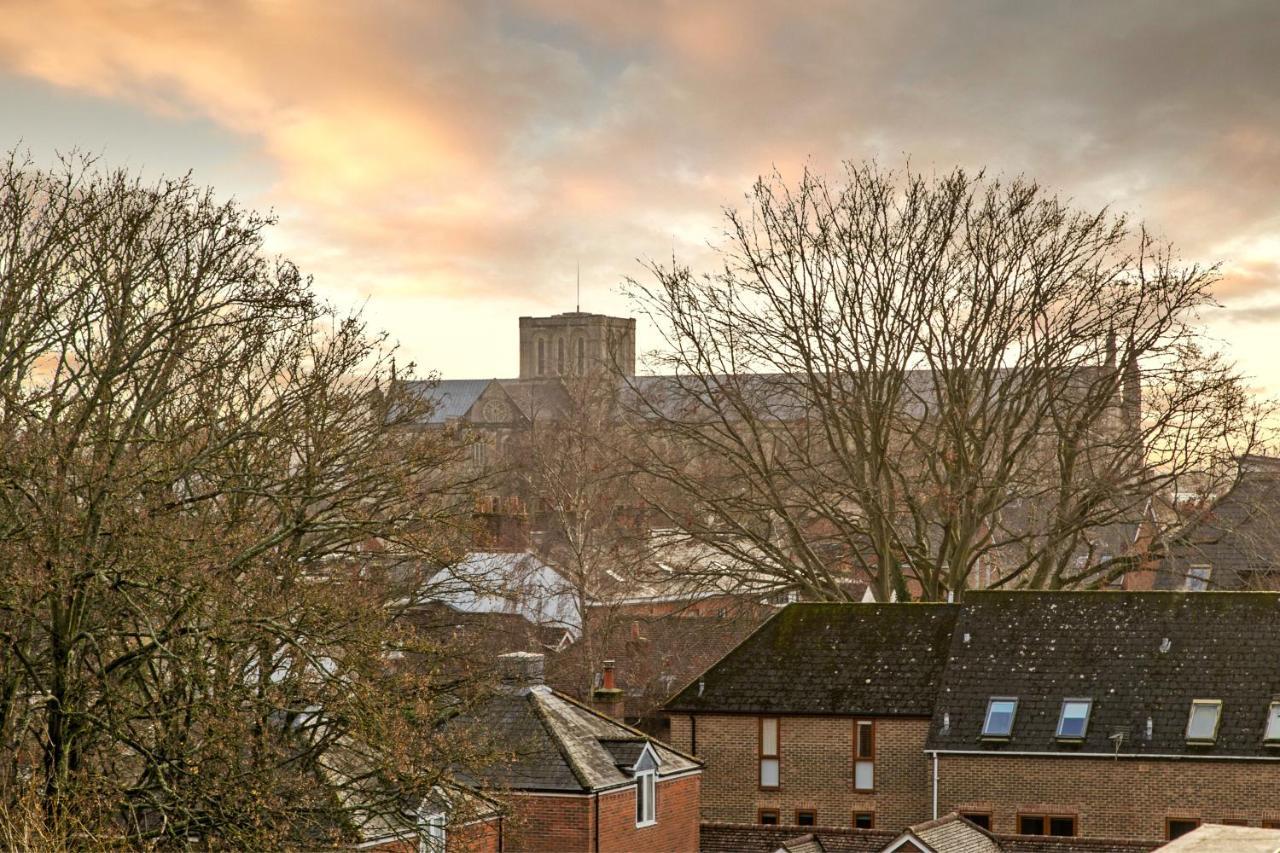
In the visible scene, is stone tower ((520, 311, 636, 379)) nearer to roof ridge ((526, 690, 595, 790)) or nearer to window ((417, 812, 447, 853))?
roof ridge ((526, 690, 595, 790))

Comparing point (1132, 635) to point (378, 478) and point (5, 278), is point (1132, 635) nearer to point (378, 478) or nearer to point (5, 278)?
point (378, 478)

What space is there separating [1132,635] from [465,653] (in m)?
16.2

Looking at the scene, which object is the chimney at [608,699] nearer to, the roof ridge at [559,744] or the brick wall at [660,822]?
the brick wall at [660,822]

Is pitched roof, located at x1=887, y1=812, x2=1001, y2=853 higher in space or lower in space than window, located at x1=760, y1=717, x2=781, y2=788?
lower

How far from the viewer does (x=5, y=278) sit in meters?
21.4

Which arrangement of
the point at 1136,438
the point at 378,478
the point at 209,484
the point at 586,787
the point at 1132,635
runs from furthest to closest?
the point at 1136,438, the point at 1132,635, the point at 586,787, the point at 378,478, the point at 209,484

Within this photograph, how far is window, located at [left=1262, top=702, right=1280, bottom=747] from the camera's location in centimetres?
3232

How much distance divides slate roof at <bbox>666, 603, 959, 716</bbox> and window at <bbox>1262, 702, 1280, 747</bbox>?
6.77 meters

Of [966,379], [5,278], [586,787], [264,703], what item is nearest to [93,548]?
[264,703]

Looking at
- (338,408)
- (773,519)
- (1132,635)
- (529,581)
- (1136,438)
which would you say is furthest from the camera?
(529,581)

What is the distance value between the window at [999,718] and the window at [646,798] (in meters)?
6.99

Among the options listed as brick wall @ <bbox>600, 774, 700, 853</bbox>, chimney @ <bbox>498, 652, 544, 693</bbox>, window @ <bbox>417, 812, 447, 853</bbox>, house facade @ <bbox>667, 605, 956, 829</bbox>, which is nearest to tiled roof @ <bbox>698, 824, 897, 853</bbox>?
brick wall @ <bbox>600, 774, 700, 853</bbox>

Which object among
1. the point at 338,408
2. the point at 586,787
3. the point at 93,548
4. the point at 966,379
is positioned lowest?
the point at 586,787

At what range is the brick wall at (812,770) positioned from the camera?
35.3 metres
